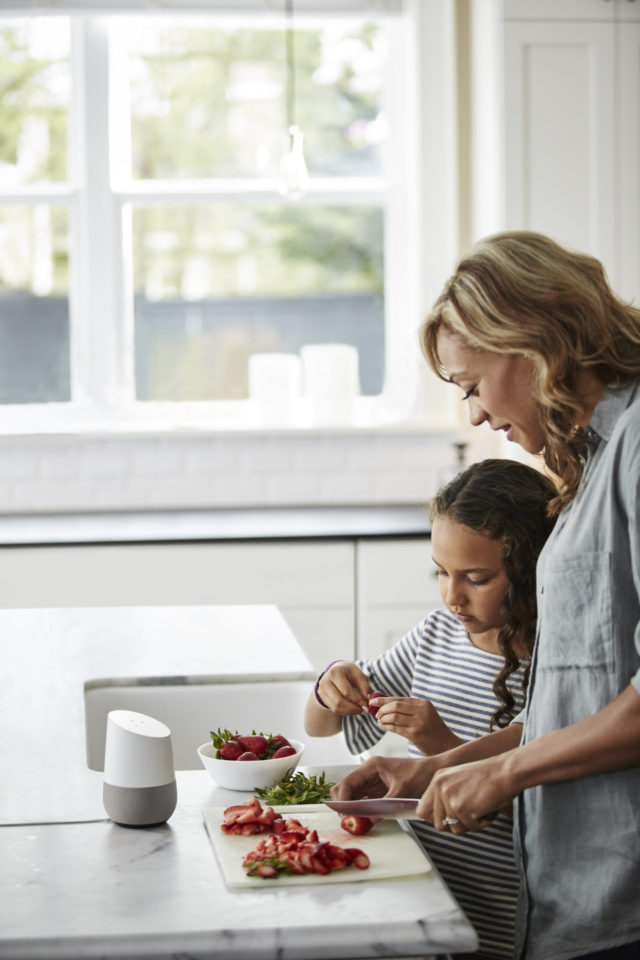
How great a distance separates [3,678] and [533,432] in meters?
1.14

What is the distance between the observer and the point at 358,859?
3.96 ft

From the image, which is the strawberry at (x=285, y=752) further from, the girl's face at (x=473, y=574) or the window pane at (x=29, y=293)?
the window pane at (x=29, y=293)

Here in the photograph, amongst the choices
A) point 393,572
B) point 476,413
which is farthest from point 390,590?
point 476,413

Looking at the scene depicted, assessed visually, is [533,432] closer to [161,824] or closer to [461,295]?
[461,295]

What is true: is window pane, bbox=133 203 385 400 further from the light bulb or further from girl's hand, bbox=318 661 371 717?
girl's hand, bbox=318 661 371 717

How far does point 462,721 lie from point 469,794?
1.30ft

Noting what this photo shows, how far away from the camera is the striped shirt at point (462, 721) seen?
1.53m

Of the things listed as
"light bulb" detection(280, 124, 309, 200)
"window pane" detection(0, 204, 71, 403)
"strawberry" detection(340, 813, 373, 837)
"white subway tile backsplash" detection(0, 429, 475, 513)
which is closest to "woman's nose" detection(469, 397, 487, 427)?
"strawberry" detection(340, 813, 373, 837)

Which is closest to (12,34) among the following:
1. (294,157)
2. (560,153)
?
(294,157)

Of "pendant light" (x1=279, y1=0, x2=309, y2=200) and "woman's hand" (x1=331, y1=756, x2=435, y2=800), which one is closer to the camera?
"woman's hand" (x1=331, y1=756, x2=435, y2=800)

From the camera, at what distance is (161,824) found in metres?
1.36

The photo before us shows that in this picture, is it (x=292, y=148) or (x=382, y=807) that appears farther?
(x=292, y=148)

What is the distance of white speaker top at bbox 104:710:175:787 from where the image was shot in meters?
1.34

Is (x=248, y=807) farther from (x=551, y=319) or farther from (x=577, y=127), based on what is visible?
(x=577, y=127)
